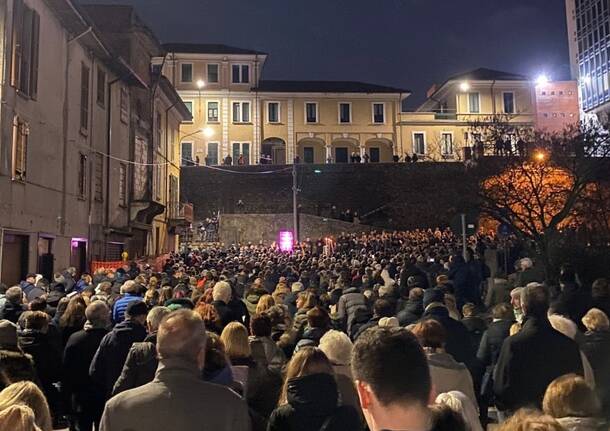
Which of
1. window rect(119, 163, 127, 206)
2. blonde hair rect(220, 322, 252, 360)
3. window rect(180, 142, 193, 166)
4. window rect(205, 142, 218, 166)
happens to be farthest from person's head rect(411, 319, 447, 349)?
window rect(205, 142, 218, 166)

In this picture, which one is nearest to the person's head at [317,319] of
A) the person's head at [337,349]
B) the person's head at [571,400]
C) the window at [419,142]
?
the person's head at [337,349]

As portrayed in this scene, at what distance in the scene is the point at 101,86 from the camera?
25484 millimetres

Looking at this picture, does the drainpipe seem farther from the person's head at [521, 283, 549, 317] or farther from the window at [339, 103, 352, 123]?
the window at [339, 103, 352, 123]

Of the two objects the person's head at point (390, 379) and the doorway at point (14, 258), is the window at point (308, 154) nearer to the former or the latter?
the doorway at point (14, 258)

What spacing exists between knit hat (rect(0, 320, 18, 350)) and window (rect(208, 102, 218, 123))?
57.6m

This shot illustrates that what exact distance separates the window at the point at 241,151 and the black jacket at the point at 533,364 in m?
57.3

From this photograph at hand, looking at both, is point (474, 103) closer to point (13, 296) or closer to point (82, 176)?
point (82, 176)

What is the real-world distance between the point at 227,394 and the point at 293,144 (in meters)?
60.6

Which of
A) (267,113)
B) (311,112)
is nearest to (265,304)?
(267,113)

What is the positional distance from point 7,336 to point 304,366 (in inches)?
114

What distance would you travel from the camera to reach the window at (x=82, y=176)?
75.5ft

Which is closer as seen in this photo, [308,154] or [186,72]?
[186,72]

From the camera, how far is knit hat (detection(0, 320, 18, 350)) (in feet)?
17.2

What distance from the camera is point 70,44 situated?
22047 mm
